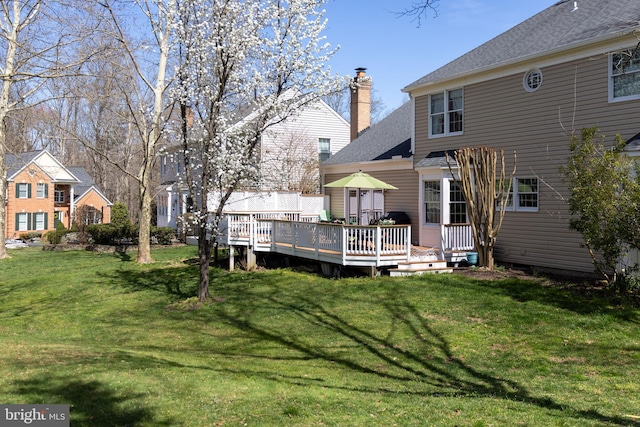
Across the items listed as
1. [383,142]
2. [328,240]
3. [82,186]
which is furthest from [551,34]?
[82,186]

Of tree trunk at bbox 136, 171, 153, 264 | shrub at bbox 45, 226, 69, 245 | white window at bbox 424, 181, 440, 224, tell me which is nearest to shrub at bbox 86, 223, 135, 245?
shrub at bbox 45, 226, 69, 245

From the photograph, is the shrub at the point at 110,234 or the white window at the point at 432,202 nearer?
the white window at the point at 432,202

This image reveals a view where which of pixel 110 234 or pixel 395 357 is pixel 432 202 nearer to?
pixel 395 357

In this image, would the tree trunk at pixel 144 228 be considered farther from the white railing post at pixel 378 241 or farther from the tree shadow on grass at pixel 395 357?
the white railing post at pixel 378 241

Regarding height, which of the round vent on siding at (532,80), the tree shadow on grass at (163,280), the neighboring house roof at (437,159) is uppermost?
the round vent on siding at (532,80)

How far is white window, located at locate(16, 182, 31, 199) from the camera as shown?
3681cm

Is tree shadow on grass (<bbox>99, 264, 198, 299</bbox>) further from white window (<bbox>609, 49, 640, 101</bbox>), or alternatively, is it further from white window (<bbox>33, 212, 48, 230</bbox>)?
white window (<bbox>33, 212, 48, 230</bbox>)

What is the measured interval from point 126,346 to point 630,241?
965 centimetres

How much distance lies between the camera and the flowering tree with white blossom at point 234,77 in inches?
489

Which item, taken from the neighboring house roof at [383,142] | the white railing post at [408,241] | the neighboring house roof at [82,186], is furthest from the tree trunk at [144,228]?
the neighboring house roof at [82,186]

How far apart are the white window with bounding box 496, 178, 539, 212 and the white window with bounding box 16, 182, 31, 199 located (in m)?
33.6

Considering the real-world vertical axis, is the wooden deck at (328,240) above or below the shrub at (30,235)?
above

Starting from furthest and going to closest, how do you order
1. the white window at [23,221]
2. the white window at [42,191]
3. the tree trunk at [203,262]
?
the white window at [42,191] → the white window at [23,221] → the tree trunk at [203,262]

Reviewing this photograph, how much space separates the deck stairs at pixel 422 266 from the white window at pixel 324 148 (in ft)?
54.3
